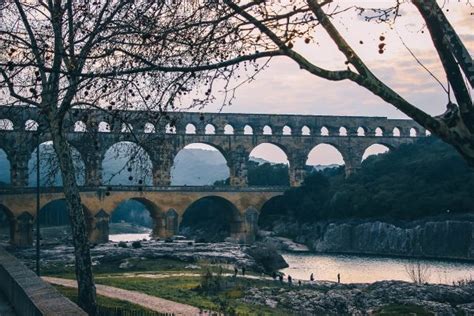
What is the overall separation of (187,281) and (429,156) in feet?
166

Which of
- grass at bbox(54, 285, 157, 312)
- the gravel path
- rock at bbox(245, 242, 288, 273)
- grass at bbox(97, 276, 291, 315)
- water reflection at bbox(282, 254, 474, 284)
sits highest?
grass at bbox(54, 285, 157, 312)

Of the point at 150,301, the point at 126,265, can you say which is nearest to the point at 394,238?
the point at 126,265

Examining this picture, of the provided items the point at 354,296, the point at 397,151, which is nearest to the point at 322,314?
the point at 354,296

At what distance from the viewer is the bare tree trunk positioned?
15.2 m

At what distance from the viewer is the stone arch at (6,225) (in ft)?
188

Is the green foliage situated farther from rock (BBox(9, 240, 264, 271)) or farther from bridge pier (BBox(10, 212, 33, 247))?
bridge pier (BBox(10, 212, 33, 247))

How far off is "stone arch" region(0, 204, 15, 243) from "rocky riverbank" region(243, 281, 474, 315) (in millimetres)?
37073

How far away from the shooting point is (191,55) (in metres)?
8.24

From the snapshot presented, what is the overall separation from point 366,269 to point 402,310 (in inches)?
869

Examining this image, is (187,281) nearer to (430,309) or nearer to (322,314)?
(322,314)

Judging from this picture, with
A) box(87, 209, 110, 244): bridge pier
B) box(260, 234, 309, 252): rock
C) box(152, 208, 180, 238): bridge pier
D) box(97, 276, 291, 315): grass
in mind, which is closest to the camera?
box(97, 276, 291, 315): grass

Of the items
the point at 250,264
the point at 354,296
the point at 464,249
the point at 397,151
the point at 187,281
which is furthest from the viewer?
the point at 397,151

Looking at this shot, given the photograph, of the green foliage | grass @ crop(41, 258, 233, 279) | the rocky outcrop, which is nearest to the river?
the rocky outcrop

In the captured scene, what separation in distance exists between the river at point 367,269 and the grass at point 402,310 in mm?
12079
